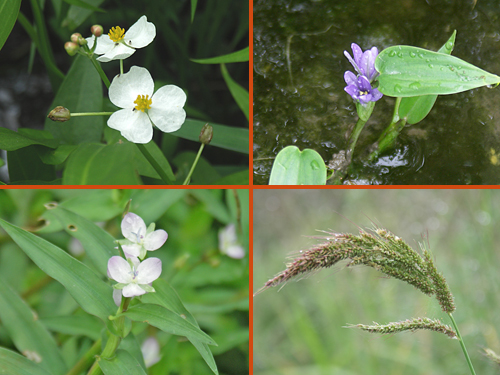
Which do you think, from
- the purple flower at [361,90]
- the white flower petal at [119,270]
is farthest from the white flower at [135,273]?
the purple flower at [361,90]

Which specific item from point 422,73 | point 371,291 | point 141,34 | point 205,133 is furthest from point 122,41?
point 371,291

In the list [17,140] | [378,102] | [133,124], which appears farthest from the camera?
[378,102]

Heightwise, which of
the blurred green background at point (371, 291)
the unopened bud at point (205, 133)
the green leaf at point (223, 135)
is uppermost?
the unopened bud at point (205, 133)

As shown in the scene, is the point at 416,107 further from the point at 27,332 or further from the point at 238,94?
the point at 27,332

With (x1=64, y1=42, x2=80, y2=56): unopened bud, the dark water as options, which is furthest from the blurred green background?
(x1=64, y1=42, x2=80, y2=56): unopened bud

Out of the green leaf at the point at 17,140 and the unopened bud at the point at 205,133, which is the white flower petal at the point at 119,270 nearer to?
the unopened bud at the point at 205,133

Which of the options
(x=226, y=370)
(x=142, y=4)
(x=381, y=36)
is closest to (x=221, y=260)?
(x=226, y=370)
